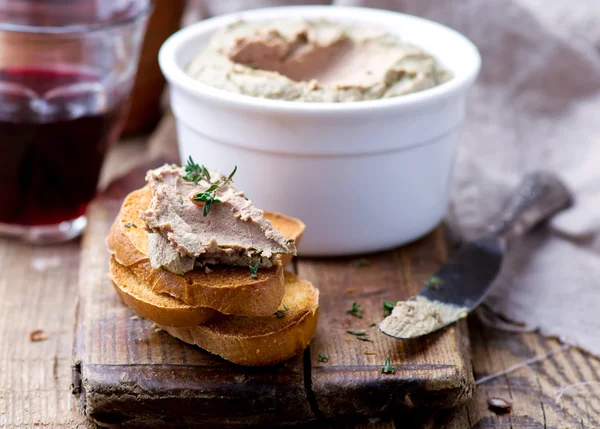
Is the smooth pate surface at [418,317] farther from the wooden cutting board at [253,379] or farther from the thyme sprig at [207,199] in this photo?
the thyme sprig at [207,199]

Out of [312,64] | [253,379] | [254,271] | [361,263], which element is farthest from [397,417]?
[312,64]

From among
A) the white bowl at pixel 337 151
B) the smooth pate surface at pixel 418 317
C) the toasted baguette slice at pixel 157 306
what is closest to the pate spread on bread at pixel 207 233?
the toasted baguette slice at pixel 157 306

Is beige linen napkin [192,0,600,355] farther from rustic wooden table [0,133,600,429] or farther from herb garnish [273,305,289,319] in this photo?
herb garnish [273,305,289,319]

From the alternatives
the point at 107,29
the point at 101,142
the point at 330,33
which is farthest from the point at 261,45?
the point at 101,142

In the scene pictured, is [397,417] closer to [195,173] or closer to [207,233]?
[207,233]

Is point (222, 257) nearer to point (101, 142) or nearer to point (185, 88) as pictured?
point (185, 88)
